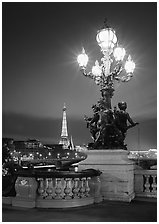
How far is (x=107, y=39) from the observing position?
42.2ft

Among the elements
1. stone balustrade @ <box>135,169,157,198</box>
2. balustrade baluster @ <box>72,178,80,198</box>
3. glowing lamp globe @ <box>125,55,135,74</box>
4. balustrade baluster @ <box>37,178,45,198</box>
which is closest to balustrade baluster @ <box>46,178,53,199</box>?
balustrade baluster @ <box>37,178,45,198</box>

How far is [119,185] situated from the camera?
37.8 ft

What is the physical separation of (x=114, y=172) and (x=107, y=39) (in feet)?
16.8

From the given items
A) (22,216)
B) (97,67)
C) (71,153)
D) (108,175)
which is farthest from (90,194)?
(71,153)

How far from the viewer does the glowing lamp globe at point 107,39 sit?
1286cm

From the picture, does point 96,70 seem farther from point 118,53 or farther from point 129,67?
point 129,67

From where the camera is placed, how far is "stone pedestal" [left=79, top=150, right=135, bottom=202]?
1146 cm

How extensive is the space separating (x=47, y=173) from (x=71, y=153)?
109 meters

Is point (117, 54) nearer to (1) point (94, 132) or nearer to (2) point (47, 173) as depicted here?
(1) point (94, 132)

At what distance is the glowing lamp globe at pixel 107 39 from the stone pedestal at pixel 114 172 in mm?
4150

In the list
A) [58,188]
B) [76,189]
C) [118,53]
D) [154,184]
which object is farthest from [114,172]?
[118,53]

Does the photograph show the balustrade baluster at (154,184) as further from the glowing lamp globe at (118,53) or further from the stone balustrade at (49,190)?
the glowing lamp globe at (118,53)

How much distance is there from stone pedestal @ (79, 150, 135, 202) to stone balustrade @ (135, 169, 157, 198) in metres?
0.46

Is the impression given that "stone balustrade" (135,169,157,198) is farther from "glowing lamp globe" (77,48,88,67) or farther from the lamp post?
"glowing lamp globe" (77,48,88,67)
